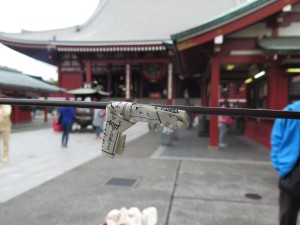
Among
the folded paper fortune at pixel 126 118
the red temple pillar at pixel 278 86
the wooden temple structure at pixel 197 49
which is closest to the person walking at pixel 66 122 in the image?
the wooden temple structure at pixel 197 49

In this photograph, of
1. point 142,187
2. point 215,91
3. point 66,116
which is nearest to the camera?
point 142,187

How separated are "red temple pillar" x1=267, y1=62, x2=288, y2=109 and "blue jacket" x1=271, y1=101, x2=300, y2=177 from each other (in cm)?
595

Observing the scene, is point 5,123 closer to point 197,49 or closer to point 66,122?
point 66,122

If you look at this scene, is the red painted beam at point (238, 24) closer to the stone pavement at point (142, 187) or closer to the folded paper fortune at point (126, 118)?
the stone pavement at point (142, 187)

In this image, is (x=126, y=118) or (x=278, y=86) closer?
(x=126, y=118)

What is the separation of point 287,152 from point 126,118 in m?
1.93

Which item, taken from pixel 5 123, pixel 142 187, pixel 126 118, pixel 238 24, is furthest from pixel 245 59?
pixel 126 118

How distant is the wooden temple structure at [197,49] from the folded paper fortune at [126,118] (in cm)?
213

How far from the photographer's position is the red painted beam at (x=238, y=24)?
21.6ft

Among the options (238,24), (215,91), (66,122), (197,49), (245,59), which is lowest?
(66,122)

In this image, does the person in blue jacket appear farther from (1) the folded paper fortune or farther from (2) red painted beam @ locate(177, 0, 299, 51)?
(2) red painted beam @ locate(177, 0, 299, 51)

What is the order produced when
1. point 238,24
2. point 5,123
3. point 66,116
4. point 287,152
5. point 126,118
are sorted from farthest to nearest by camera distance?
point 66,116
point 238,24
point 5,123
point 287,152
point 126,118

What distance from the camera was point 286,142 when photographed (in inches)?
91.8

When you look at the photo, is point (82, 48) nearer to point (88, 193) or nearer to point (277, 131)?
point (88, 193)
